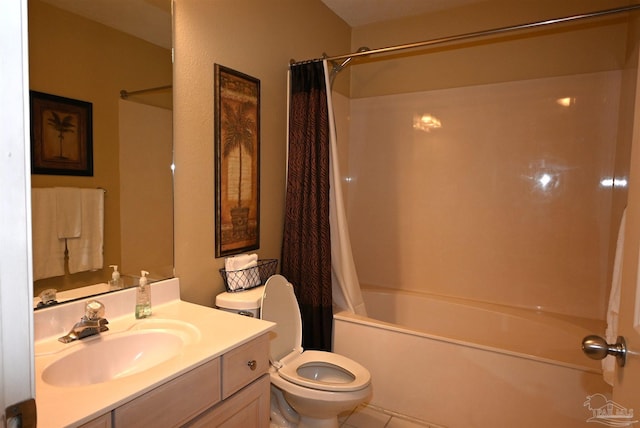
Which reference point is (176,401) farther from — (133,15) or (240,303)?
(133,15)

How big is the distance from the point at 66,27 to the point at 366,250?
2547mm

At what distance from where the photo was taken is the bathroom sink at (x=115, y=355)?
3.74ft

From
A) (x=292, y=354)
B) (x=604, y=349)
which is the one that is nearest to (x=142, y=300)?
(x=292, y=354)

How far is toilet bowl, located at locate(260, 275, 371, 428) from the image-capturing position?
1.72 metres

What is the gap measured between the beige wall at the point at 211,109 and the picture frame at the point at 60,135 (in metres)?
0.40

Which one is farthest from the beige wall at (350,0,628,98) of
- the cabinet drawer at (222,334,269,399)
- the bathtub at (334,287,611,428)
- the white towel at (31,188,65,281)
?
the white towel at (31,188,65,281)

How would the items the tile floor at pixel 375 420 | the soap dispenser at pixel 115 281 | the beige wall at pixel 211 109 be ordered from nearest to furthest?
the soap dispenser at pixel 115 281 < the beige wall at pixel 211 109 < the tile floor at pixel 375 420

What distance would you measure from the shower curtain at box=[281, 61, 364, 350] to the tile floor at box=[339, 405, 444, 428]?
43cm

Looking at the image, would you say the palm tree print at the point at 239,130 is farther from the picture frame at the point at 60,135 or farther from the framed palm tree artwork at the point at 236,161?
the picture frame at the point at 60,135

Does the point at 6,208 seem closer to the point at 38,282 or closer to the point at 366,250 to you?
the point at 38,282

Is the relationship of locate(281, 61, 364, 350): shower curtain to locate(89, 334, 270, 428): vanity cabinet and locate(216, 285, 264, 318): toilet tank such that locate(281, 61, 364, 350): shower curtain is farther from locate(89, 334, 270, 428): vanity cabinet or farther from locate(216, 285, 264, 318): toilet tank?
locate(89, 334, 270, 428): vanity cabinet

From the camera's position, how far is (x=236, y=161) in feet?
6.62

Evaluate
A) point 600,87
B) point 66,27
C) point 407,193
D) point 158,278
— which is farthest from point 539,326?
point 66,27

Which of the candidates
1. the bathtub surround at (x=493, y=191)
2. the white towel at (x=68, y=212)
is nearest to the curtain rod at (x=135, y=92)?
the white towel at (x=68, y=212)
